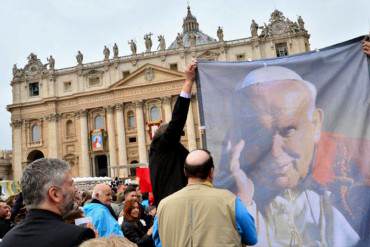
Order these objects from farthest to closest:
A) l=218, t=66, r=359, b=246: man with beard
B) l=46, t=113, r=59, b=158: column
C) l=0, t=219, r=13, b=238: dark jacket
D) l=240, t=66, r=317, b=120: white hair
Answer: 1. l=46, t=113, r=59, b=158: column
2. l=0, t=219, r=13, b=238: dark jacket
3. l=240, t=66, r=317, b=120: white hair
4. l=218, t=66, r=359, b=246: man with beard

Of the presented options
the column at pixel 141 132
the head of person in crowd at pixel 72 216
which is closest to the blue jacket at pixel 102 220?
the head of person in crowd at pixel 72 216

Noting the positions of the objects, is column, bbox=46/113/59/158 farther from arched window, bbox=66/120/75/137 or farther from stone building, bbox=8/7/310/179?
arched window, bbox=66/120/75/137

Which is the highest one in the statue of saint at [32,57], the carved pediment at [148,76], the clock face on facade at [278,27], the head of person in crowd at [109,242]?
the statue of saint at [32,57]

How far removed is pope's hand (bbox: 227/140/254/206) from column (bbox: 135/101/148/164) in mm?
36572

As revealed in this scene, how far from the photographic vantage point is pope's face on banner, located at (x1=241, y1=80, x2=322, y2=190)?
148 inches

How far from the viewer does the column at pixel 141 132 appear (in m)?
40.5

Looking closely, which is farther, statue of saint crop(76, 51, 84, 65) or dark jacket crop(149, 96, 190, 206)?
statue of saint crop(76, 51, 84, 65)

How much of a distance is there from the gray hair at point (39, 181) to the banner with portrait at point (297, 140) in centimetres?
195

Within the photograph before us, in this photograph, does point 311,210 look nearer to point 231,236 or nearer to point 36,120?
point 231,236

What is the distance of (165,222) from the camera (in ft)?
9.05

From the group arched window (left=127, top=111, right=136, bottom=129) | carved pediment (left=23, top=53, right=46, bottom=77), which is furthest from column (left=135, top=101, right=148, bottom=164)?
carved pediment (left=23, top=53, right=46, bottom=77)

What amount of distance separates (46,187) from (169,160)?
139cm

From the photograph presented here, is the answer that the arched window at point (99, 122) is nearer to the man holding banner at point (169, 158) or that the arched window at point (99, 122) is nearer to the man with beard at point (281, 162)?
the man with beard at point (281, 162)

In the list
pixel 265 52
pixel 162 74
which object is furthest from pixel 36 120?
pixel 265 52
